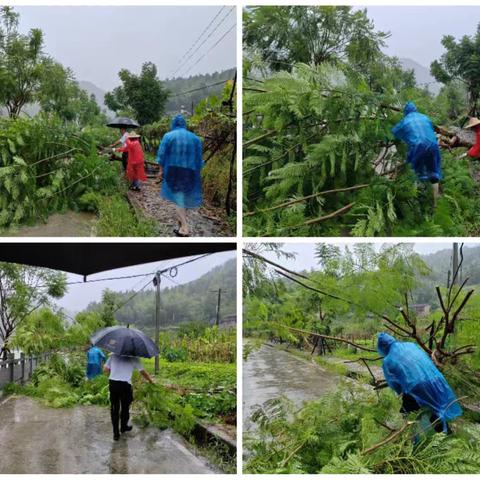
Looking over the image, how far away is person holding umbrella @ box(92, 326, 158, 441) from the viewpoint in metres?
3.99

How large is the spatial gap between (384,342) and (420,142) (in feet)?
4.43

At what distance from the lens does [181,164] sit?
396 centimetres

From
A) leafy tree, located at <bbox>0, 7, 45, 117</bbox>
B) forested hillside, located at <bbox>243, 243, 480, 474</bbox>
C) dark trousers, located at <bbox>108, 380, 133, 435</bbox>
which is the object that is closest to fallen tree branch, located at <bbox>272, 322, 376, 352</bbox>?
forested hillside, located at <bbox>243, 243, 480, 474</bbox>

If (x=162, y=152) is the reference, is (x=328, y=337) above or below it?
below

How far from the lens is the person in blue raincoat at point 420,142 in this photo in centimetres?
373

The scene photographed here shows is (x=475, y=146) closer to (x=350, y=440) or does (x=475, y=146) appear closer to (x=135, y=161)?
(x=350, y=440)

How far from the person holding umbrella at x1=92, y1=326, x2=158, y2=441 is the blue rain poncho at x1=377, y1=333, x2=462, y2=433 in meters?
1.67

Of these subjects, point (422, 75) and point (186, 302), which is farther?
point (186, 302)

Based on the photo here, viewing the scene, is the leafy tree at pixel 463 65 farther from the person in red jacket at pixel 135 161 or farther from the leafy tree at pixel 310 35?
the person in red jacket at pixel 135 161

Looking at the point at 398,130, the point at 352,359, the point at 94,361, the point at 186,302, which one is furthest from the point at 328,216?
the point at 94,361

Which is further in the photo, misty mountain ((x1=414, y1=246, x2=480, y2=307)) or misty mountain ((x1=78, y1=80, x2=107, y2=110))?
misty mountain ((x1=78, y1=80, x2=107, y2=110))

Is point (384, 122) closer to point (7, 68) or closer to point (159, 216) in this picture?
point (159, 216)

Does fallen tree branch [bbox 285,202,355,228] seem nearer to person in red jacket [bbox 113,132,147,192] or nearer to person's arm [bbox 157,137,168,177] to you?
person's arm [bbox 157,137,168,177]

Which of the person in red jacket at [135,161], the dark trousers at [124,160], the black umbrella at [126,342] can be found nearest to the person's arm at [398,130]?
the person in red jacket at [135,161]
